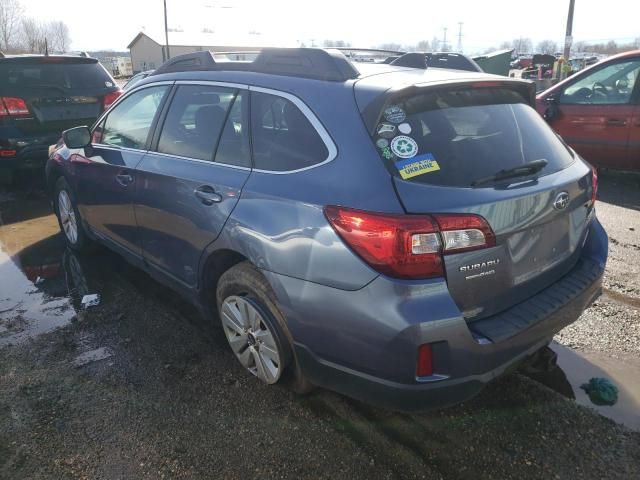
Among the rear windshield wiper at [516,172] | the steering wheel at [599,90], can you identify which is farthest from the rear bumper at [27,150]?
the steering wheel at [599,90]

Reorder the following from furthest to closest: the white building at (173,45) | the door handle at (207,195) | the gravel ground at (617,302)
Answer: the white building at (173,45)
the gravel ground at (617,302)
the door handle at (207,195)

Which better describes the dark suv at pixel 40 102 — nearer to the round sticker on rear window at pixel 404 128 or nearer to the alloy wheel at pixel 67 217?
the alloy wheel at pixel 67 217

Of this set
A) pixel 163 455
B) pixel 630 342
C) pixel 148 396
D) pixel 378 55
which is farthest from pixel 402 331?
pixel 378 55

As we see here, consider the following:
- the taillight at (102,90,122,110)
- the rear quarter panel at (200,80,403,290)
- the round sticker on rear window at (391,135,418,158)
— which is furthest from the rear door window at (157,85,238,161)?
the taillight at (102,90,122,110)

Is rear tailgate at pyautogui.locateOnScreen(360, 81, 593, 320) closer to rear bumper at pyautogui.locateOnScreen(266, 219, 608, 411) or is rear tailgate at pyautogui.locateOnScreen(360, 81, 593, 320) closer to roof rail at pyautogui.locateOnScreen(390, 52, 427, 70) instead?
rear bumper at pyautogui.locateOnScreen(266, 219, 608, 411)

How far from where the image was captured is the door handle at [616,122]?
673 centimetres

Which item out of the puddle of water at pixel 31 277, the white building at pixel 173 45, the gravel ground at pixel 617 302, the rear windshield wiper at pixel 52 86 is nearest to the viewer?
the gravel ground at pixel 617 302

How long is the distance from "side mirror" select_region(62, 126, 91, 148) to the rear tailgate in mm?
2953

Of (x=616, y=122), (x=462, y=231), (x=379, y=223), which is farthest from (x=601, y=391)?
(x=616, y=122)

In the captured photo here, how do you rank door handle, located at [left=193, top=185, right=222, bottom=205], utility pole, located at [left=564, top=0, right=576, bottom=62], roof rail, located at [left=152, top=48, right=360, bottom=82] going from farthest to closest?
utility pole, located at [left=564, top=0, right=576, bottom=62], door handle, located at [left=193, top=185, right=222, bottom=205], roof rail, located at [left=152, top=48, right=360, bottom=82]

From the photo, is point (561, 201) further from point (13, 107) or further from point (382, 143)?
point (13, 107)

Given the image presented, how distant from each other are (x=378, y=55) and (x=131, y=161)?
2.03m

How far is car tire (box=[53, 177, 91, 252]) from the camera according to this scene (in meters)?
4.86

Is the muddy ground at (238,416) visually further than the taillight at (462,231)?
Yes
